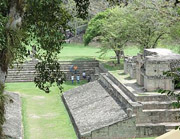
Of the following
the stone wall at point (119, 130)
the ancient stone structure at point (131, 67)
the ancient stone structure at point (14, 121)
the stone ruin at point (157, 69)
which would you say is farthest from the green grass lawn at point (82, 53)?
→ the stone wall at point (119, 130)

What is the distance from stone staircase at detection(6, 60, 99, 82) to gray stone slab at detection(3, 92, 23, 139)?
7.38 meters

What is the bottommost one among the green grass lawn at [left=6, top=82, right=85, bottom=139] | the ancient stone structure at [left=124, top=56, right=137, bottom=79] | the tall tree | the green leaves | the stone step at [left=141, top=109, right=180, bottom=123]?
the green grass lawn at [left=6, top=82, right=85, bottom=139]

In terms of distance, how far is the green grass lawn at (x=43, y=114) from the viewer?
23.4 meters

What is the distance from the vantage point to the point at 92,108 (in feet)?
83.5

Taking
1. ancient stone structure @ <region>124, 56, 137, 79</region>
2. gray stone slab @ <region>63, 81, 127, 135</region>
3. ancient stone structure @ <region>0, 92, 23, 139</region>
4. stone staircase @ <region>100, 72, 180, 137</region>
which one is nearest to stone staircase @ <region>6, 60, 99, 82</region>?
gray stone slab @ <region>63, 81, 127, 135</region>

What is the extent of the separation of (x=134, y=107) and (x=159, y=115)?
1.20 meters

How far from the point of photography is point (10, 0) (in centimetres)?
942

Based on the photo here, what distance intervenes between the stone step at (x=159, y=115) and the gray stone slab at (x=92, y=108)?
1.04 meters

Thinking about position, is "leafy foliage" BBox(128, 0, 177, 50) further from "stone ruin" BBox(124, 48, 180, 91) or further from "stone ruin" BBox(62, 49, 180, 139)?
"stone ruin" BBox(124, 48, 180, 91)

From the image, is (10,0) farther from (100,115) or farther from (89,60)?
(89,60)

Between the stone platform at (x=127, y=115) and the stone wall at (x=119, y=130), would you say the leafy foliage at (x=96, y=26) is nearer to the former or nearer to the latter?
the stone platform at (x=127, y=115)

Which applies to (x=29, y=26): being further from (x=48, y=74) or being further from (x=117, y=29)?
(x=117, y=29)

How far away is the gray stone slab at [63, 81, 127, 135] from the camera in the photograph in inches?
889

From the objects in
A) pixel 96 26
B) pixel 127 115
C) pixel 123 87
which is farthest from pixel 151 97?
pixel 96 26
